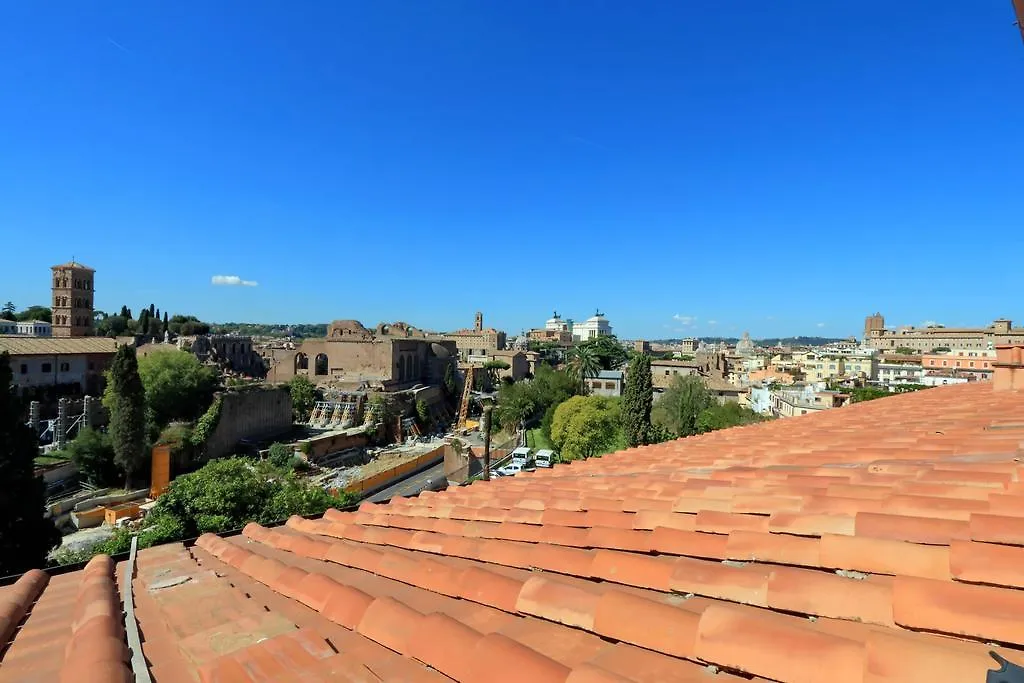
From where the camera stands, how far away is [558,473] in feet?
22.7

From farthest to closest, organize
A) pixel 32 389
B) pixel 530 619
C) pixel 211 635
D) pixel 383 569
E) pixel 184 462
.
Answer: pixel 32 389, pixel 184 462, pixel 383 569, pixel 211 635, pixel 530 619

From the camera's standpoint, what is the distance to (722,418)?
114 ft

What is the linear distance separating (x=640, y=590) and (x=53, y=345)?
149ft

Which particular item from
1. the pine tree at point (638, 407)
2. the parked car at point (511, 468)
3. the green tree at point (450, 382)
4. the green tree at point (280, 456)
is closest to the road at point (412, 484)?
the parked car at point (511, 468)

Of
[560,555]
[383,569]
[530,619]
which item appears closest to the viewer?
[530,619]

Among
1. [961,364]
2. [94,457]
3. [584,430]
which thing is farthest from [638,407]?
[961,364]

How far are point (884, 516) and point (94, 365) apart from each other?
47045mm

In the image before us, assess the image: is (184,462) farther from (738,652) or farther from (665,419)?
(738,652)

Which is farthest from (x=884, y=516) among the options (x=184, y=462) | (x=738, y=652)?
(x=184, y=462)

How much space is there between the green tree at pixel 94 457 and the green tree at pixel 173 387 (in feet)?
19.7

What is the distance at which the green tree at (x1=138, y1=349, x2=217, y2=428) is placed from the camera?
31686mm

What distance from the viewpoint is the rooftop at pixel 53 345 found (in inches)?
1297

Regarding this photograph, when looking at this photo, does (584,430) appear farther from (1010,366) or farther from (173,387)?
(173,387)

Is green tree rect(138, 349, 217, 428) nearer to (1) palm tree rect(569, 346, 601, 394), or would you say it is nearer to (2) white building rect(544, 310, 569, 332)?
(1) palm tree rect(569, 346, 601, 394)
